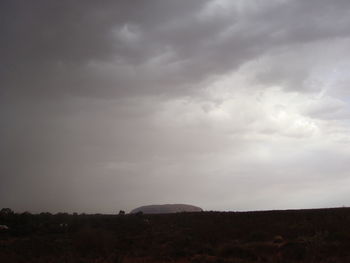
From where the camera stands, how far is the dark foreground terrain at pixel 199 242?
2170 cm

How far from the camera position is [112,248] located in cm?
2634

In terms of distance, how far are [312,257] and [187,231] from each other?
14488mm

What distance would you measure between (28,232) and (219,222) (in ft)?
61.4

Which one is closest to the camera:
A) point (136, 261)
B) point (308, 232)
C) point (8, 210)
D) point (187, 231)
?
point (136, 261)

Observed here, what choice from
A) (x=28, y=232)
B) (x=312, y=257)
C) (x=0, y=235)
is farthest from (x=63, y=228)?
(x=312, y=257)

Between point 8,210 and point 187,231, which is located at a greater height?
point 8,210

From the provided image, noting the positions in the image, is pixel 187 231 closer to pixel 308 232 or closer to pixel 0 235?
pixel 308 232

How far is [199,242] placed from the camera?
2725 cm

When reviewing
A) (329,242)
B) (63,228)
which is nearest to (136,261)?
(329,242)

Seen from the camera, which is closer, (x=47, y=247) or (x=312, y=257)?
(x=312, y=257)

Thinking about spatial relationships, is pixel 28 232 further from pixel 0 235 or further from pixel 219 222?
pixel 219 222

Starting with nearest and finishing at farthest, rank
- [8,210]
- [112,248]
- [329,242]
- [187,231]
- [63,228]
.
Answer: [329,242]
[112,248]
[187,231]
[63,228]
[8,210]

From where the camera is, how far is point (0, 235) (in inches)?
1430

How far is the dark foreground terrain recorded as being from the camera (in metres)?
21.7
